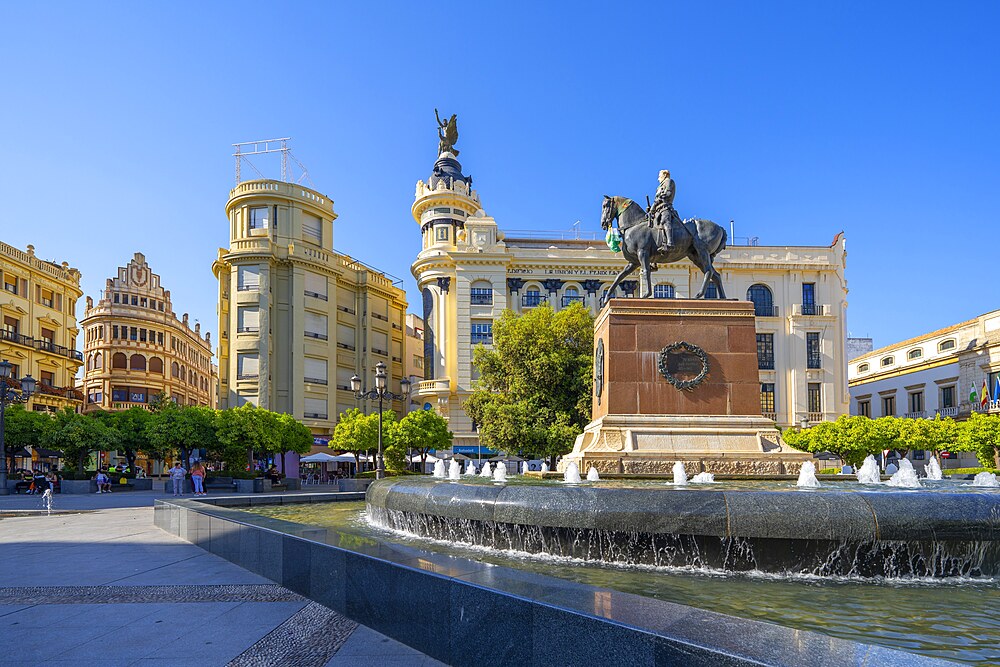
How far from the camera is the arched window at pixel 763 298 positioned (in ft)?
176

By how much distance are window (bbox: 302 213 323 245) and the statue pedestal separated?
136 feet

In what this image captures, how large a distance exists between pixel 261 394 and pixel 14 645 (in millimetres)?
46247

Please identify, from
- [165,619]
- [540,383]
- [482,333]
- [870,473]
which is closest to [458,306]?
[482,333]

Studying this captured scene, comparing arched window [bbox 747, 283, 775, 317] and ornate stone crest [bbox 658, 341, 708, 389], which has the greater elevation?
arched window [bbox 747, 283, 775, 317]

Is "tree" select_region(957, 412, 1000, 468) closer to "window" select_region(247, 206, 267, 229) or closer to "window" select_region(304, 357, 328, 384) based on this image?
"window" select_region(304, 357, 328, 384)

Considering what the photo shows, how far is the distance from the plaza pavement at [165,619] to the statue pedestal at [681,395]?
7.93m

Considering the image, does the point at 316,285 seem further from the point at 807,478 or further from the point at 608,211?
the point at 807,478

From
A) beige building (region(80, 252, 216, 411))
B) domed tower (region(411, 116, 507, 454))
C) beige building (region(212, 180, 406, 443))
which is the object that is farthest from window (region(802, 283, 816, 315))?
beige building (region(80, 252, 216, 411))

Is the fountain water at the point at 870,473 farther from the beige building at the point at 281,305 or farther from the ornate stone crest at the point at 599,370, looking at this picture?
the beige building at the point at 281,305

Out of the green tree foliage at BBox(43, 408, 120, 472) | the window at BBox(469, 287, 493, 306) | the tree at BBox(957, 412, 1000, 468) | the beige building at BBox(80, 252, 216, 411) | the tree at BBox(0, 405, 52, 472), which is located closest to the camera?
the tree at BBox(957, 412, 1000, 468)

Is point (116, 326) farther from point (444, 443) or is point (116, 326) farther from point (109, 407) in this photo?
point (444, 443)

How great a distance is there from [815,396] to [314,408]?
3616 centimetres

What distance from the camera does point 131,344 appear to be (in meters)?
66.9

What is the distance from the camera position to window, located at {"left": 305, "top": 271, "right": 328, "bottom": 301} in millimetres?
52375
